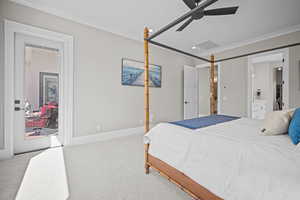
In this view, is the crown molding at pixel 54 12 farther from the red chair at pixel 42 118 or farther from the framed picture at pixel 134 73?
the red chair at pixel 42 118

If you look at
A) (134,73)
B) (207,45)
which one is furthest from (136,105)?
(207,45)

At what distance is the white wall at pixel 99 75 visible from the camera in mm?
2443

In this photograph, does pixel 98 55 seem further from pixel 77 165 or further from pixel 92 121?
pixel 77 165

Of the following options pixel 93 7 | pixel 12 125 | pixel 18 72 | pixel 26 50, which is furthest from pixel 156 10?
pixel 12 125

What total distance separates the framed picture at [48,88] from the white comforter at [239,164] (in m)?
2.61

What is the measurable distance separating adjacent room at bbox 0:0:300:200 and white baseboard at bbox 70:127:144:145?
0.08 feet

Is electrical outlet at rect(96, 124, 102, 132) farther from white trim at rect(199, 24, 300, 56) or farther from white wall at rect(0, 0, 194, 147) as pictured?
white trim at rect(199, 24, 300, 56)

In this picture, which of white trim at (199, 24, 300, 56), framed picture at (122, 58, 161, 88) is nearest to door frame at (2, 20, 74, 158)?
framed picture at (122, 58, 161, 88)

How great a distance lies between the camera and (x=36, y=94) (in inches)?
98.4

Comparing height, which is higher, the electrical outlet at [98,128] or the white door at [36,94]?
the white door at [36,94]

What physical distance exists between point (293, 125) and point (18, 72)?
3.75 metres

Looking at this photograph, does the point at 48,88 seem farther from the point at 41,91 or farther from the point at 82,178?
the point at 82,178

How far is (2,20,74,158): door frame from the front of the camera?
7.00 feet

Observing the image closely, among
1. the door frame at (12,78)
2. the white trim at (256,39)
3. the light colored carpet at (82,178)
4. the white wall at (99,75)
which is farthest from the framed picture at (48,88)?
the white trim at (256,39)
